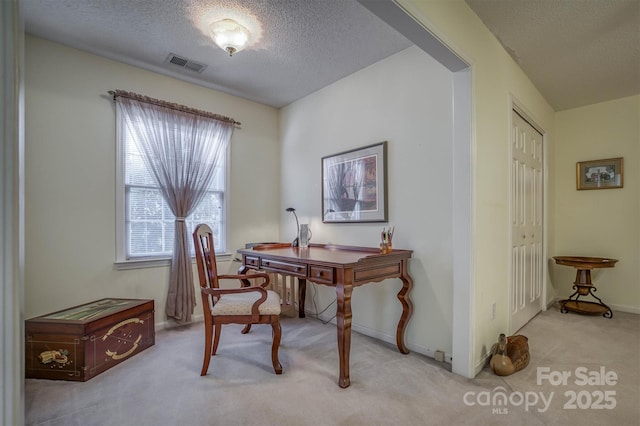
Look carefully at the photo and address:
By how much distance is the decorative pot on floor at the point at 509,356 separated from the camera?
2.05 meters

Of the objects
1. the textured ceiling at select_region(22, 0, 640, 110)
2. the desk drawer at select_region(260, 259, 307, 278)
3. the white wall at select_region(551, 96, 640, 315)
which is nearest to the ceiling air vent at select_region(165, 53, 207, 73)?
the textured ceiling at select_region(22, 0, 640, 110)

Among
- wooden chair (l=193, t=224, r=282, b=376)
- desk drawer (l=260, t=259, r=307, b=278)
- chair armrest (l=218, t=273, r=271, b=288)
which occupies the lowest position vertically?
wooden chair (l=193, t=224, r=282, b=376)

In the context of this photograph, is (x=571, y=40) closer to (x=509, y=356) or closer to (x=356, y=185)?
(x=356, y=185)

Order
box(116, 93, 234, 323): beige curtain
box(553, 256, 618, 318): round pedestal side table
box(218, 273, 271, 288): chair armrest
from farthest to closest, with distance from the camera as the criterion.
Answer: box(553, 256, 618, 318): round pedestal side table → box(116, 93, 234, 323): beige curtain → box(218, 273, 271, 288): chair armrest

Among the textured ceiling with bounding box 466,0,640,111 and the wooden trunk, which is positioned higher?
the textured ceiling with bounding box 466,0,640,111

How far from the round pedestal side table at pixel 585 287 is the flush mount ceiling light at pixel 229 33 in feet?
13.2

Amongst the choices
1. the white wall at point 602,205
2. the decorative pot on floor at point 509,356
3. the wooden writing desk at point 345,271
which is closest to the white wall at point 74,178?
the wooden writing desk at point 345,271

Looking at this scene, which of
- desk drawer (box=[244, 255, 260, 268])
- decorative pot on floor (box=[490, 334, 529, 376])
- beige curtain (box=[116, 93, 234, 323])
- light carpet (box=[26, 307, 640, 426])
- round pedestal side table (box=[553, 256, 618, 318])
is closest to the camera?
light carpet (box=[26, 307, 640, 426])

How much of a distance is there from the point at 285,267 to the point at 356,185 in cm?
109

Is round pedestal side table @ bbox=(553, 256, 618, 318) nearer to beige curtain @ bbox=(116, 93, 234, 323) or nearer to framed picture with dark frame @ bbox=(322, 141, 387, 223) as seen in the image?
framed picture with dark frame @ bbox=(322, 141, 387, 223)

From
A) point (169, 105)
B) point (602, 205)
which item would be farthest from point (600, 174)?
point (169, 105)

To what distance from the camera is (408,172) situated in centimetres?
256

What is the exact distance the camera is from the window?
283cm

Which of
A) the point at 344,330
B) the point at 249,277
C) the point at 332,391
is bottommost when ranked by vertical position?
the point at 332,391
